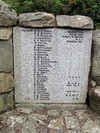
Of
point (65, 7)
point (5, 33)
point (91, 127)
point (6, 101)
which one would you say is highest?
point (65, 7)

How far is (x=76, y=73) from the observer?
9.64ft

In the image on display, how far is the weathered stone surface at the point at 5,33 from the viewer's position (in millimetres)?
2615

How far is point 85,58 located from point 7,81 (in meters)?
1.07

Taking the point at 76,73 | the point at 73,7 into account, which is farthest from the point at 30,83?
the point at 73,7

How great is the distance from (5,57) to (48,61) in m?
0.56

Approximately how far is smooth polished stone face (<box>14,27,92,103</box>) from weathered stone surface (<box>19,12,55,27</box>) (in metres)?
0.08

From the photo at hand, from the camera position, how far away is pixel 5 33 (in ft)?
8.66

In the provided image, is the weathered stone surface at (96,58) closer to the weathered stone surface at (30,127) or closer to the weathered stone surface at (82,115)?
the weathered stone surface at (82,115)

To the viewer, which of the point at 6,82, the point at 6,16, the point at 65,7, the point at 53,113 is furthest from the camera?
the point at 65,7

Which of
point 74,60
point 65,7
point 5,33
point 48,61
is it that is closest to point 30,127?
point 48,61

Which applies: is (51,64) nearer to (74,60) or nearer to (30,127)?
(74,60)

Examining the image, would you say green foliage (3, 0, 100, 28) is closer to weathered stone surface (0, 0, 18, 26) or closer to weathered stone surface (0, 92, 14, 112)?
weathered stone surface (0, 0, 18, 26)

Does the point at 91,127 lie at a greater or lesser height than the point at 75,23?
lesser

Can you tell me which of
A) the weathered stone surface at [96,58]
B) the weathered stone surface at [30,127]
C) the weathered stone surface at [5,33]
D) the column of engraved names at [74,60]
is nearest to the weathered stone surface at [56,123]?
the weathered stone surface at [30,127]
